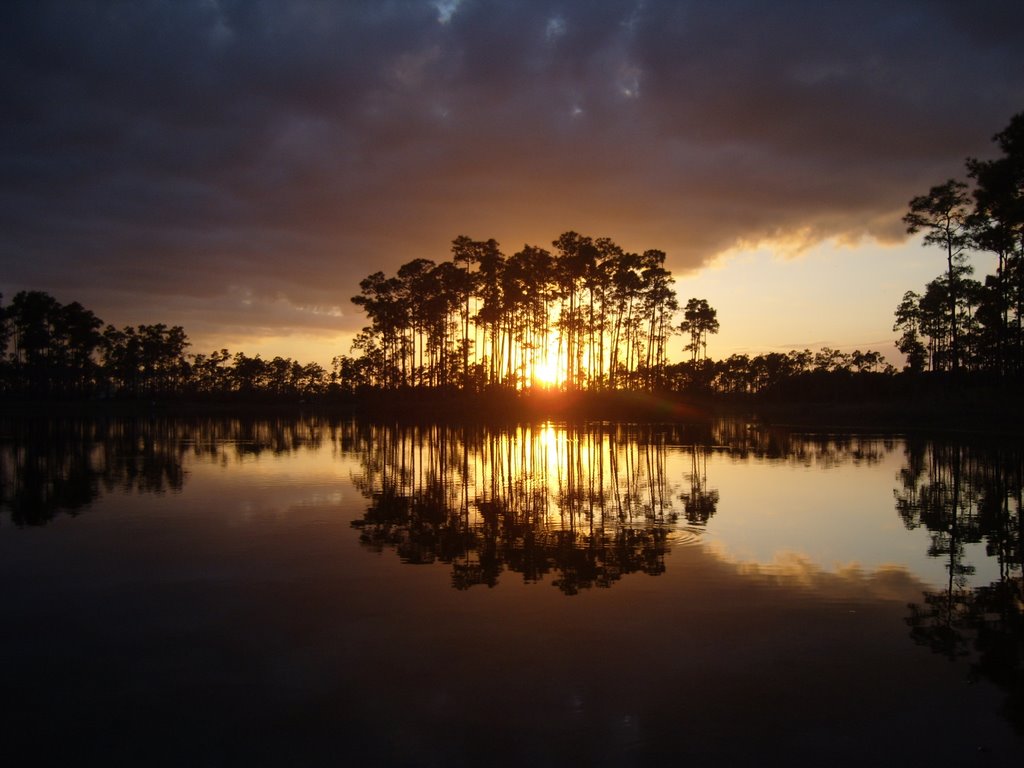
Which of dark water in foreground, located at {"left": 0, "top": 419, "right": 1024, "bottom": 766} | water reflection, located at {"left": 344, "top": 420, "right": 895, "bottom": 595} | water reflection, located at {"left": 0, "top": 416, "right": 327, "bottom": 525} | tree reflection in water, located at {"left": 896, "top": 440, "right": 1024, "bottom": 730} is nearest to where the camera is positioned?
dark water in foreground, located at {"left": 0, "top": 419, "right": 1024, "bottom": 766}

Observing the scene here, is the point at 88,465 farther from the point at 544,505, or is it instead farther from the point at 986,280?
the point at 986,280

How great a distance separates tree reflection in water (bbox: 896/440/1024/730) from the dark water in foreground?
5 cm

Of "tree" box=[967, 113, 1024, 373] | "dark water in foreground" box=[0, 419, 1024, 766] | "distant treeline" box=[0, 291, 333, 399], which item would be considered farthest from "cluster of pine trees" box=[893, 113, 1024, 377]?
"distant treeline" box=[0, 291, 333, 399]

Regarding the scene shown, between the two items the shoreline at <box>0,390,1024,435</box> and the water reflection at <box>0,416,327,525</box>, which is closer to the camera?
the water reflection at <box>0,416,327,525</box>

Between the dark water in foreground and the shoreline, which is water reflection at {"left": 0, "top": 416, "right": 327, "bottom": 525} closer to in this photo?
the dark water in foreground

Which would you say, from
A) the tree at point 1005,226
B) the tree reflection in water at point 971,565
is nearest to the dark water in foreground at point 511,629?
the tree reflection in water at point 971,565

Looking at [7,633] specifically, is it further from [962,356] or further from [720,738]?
[962,356]

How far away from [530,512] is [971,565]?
25.2ft

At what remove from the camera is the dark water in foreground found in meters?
5.06

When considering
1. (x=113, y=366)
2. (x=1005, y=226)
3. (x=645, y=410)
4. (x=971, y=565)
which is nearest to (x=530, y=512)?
(x=971, y=565)

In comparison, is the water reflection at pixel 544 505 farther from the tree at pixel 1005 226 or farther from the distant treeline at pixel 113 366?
the distant treeline at pixel 113 366

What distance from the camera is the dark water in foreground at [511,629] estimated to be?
5.06 m

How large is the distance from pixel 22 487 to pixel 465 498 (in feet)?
38.1

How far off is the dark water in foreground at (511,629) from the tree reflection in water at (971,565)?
5cm
